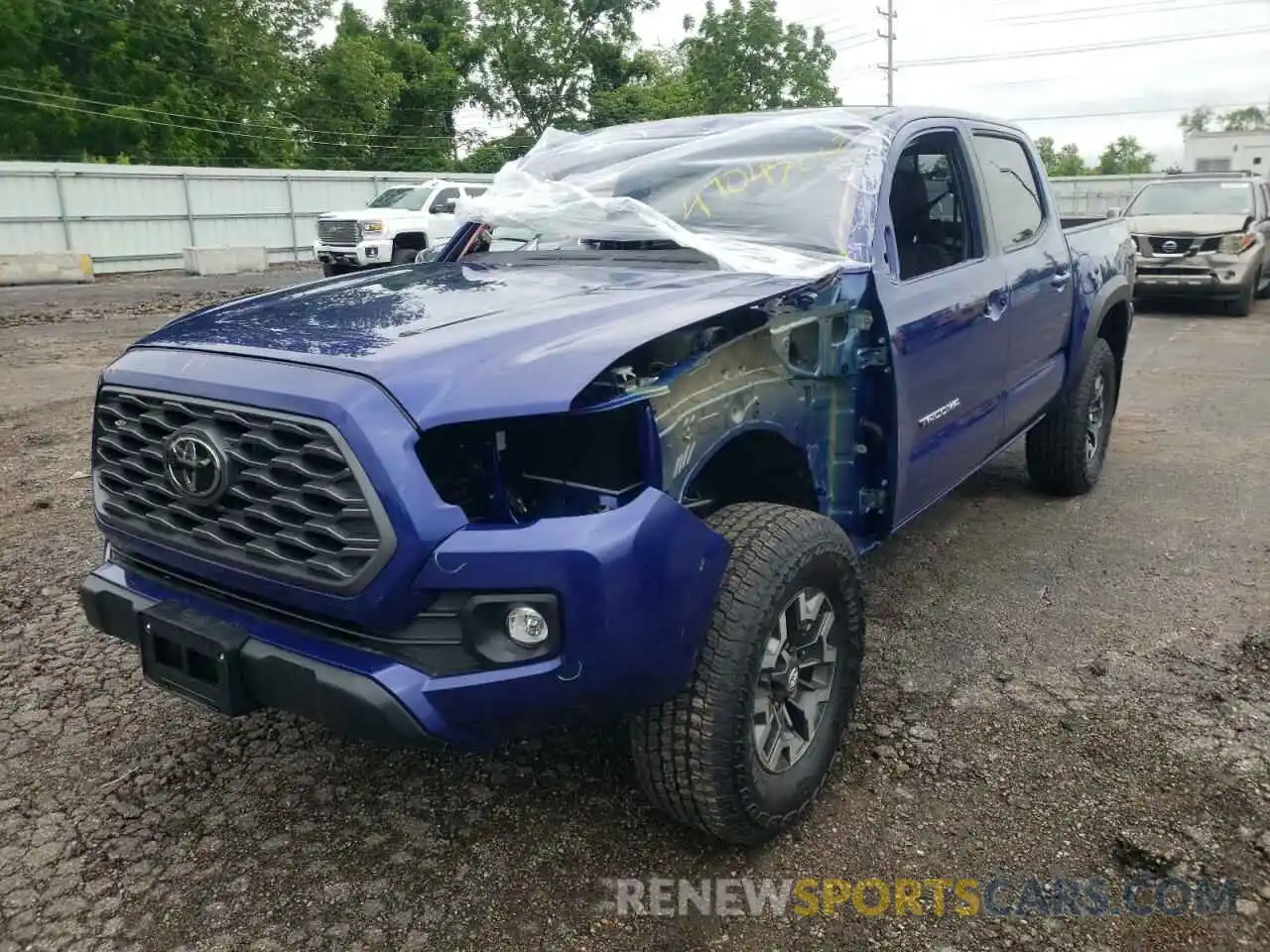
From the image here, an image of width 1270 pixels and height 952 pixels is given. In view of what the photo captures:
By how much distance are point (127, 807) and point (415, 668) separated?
121 centimetres

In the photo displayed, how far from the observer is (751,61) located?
42594 millimetres

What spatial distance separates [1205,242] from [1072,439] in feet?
28.9

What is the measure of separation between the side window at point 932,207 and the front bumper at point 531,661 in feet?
5.35

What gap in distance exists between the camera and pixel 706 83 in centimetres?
4281

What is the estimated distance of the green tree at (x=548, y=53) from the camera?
42.2m

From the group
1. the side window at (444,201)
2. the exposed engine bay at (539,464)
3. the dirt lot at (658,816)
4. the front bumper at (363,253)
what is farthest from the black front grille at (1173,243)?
the front bumper at (363,253)

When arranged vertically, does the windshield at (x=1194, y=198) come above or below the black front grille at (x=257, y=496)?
above

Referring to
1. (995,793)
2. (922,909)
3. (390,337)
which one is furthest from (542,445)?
(995,793)

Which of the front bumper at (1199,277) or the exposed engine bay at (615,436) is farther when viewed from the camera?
the front bumper at (1199,277)

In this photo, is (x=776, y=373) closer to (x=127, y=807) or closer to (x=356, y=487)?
(x=356, y=487)

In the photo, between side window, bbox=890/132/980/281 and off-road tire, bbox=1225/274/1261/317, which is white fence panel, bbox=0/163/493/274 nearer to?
off-road tire, bbox=1225/274/1261/317

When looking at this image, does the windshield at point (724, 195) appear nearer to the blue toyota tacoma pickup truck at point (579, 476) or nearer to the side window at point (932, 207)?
the blue toyota tacoma pickup truck at point (579, 476)

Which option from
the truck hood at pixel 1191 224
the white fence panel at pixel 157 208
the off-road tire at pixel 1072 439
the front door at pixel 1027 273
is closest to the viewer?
the front door at pixel 1027 273

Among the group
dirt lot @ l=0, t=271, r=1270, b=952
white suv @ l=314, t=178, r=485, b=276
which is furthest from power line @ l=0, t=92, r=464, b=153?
dirt lot @ l=0, t=271, r=1270, b=952
